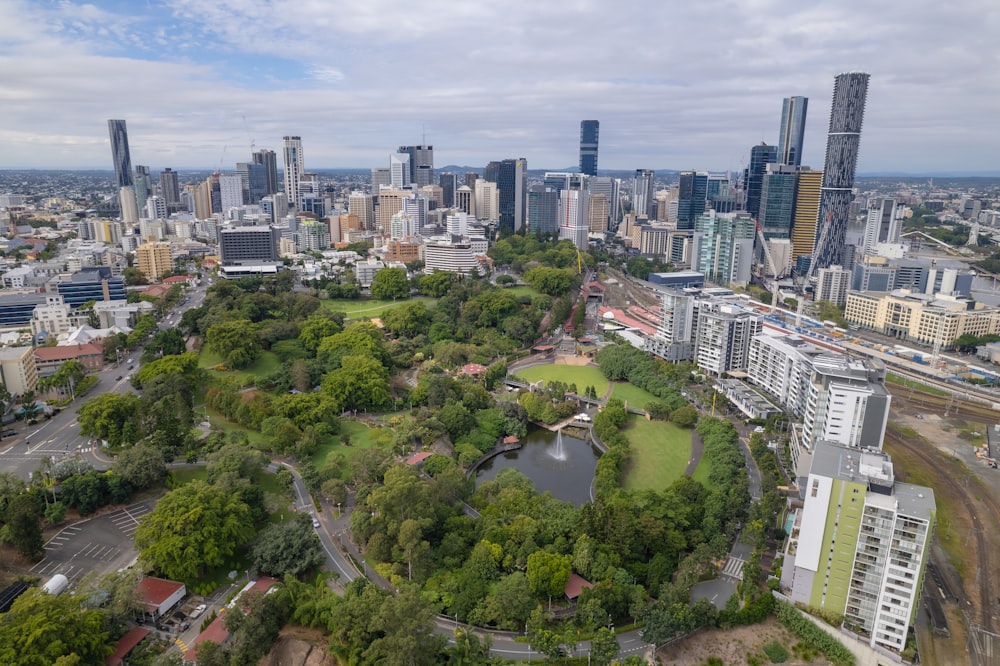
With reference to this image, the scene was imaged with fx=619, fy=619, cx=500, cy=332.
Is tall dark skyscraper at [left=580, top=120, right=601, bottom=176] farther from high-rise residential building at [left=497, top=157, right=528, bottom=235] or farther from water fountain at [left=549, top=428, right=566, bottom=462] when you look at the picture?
water fountain at [left=549, top=428, right=566, bottom=462]

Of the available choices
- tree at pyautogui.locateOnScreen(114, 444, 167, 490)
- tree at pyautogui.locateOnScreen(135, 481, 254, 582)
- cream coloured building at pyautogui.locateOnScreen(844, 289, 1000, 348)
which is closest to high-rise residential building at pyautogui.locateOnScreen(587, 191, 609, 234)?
cream coloured building at pyautogui.locateOnScreen(844, 289, 1000, 348)

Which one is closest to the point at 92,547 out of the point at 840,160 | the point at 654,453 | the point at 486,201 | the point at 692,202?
the point at 654,453

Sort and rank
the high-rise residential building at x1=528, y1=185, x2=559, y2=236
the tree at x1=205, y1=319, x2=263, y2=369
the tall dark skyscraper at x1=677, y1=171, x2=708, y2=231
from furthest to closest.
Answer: the high-rise residential building at x1=528, y1=185, x2=559, y2=236 < the tall dark skyscraper at x1=677, y1=171, x2=708, y2=231 < the tree at x1=205, y1=319, x2=263, y2=369

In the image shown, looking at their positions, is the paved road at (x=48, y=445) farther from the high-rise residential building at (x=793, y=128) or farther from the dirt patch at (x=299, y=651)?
the high-rise residential building at (x=793, y=128)

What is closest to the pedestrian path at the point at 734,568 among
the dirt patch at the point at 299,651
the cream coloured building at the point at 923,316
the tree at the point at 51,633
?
the dirt patch at the point at 299,651

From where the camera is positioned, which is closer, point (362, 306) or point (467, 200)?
point (362, 306)

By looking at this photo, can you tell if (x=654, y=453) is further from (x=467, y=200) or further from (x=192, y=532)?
(x=467, y=200)
